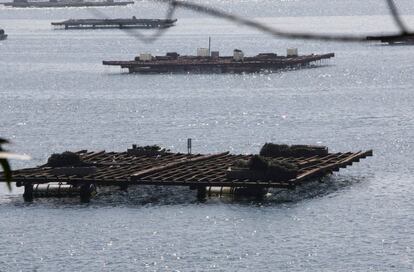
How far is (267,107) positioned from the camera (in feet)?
649

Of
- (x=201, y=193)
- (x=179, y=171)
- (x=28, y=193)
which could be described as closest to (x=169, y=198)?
(x=179, y=171)

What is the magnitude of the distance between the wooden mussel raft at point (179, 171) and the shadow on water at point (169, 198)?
0.90 meters

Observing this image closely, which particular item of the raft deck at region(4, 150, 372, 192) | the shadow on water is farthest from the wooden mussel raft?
the shadow on water

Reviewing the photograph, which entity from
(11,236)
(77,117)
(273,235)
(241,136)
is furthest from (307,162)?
(77,117)

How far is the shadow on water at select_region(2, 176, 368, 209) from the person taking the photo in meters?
94.6

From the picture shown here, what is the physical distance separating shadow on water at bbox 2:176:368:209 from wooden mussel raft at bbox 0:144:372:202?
899 mm

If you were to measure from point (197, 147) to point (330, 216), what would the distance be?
52565mm

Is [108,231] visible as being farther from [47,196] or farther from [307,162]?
[307,162]

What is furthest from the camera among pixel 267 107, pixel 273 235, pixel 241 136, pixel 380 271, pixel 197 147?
pixel 267 107

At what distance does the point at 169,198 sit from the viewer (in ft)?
320

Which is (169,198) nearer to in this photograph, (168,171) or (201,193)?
(168,171)

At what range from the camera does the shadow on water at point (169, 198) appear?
310 ft

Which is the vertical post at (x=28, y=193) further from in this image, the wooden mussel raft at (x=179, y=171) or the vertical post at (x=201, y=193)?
the vertical post at (x=201, y=193)

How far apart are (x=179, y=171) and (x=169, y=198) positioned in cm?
252
